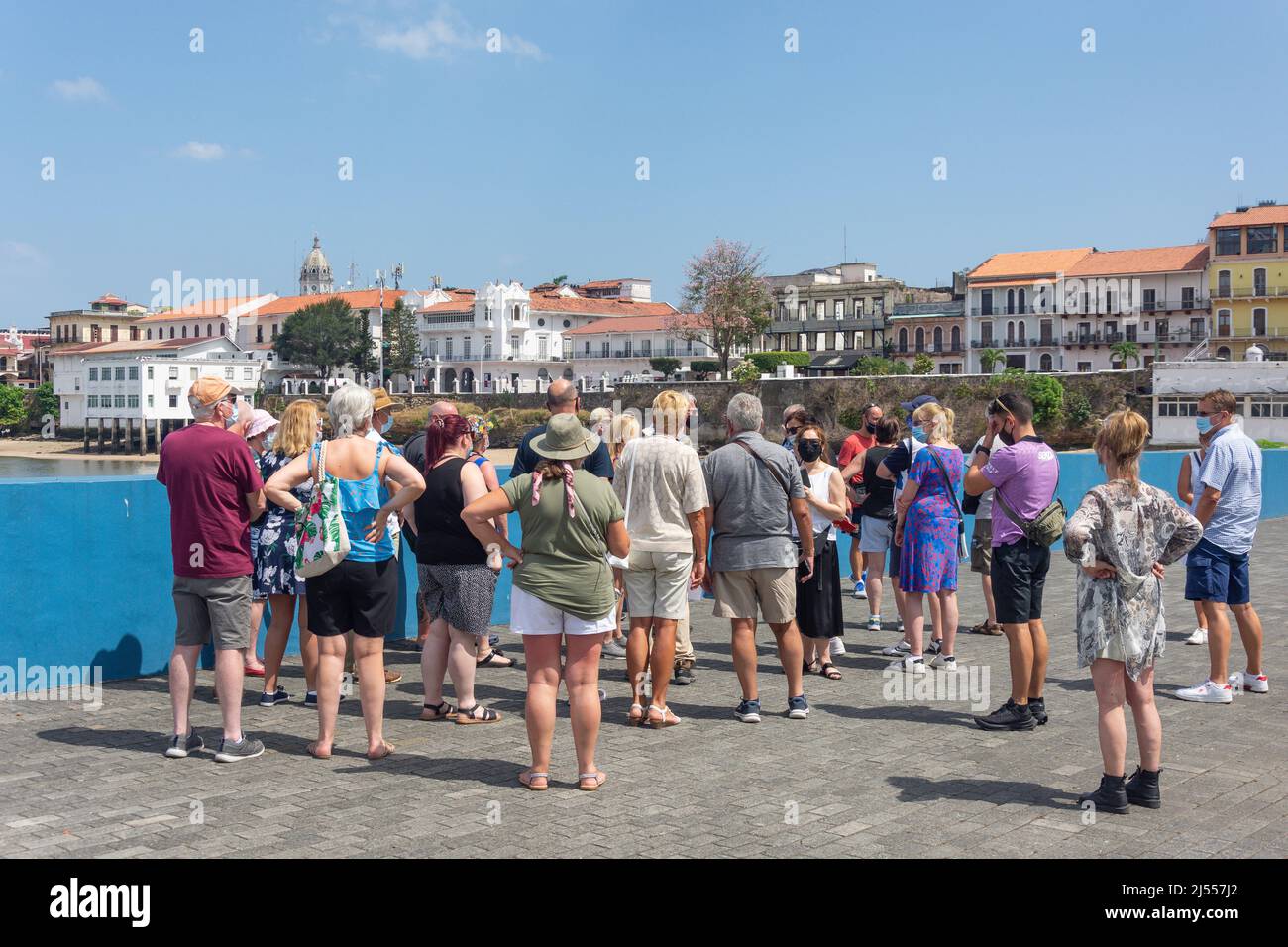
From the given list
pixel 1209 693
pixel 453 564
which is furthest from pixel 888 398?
pixel 453 564

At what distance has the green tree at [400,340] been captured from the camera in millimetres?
105375

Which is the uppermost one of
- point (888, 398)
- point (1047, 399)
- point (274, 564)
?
point (888, 398)

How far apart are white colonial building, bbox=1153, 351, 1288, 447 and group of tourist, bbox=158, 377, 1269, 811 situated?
5548cm

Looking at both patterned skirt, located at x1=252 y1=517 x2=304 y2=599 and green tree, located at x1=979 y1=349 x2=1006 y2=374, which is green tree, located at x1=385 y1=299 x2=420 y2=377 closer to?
green tree, located at x1=979 y1=349 x2=1006 y2=374

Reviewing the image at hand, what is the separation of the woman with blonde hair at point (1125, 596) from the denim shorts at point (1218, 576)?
2.68 meters

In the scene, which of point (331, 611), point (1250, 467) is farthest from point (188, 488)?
point (1250, 467)

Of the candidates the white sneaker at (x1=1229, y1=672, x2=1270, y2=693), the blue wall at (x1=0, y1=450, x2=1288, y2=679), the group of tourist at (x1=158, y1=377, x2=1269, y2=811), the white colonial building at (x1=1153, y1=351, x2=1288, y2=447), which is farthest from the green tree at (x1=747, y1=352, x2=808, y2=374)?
the blue wall at (x1=0, y1=450, x2=1288, y2=679)

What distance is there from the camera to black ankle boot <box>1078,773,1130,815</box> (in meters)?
5.42

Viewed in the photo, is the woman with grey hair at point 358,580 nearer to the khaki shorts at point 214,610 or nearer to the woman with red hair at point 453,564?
the khaki shorts at point 214,610

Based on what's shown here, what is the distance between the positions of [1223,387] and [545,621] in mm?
62598

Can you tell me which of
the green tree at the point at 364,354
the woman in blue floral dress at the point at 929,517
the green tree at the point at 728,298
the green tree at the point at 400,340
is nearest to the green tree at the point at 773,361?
the green tree at the point at 728,298

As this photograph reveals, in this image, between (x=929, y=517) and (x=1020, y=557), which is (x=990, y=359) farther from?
(x=1020, y=557)

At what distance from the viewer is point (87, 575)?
27.3 feet
